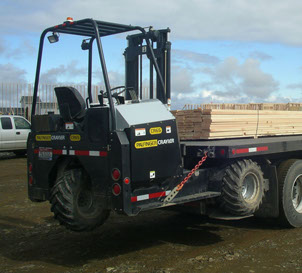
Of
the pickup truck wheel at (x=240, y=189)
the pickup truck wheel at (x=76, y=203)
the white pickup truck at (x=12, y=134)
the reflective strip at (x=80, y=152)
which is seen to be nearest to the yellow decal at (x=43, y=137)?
the reflective strip at (x=80, y=152)

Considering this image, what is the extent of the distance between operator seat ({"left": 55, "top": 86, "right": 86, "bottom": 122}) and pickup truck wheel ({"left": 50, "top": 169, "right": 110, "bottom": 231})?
2.11 feet

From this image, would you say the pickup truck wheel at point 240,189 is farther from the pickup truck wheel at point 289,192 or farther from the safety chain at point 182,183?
the pickup truck wheel at point 289,192

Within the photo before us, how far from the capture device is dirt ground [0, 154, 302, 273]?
16.3ft

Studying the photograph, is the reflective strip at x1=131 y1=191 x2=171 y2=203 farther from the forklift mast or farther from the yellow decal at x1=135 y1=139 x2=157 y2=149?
the forklift mast

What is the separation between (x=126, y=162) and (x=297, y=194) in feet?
11.1

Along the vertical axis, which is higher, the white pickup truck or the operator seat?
the operator seat

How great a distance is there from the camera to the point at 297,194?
6.77 meters

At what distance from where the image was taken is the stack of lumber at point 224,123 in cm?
573

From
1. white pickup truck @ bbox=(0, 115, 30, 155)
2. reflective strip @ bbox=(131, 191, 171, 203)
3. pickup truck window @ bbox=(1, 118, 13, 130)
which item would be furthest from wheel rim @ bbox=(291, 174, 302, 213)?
pickup truck window @ bbox=(1, 118, 13, 130)

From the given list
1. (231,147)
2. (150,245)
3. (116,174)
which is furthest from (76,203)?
(231,147)

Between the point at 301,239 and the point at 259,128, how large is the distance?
1659mm

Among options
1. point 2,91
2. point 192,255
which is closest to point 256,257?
point 192,255

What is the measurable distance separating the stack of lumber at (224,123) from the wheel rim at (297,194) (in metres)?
0.82

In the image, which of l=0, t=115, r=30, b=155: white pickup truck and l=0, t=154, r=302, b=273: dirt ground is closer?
l=0, t=154, r=302, b=273: dirt ground
